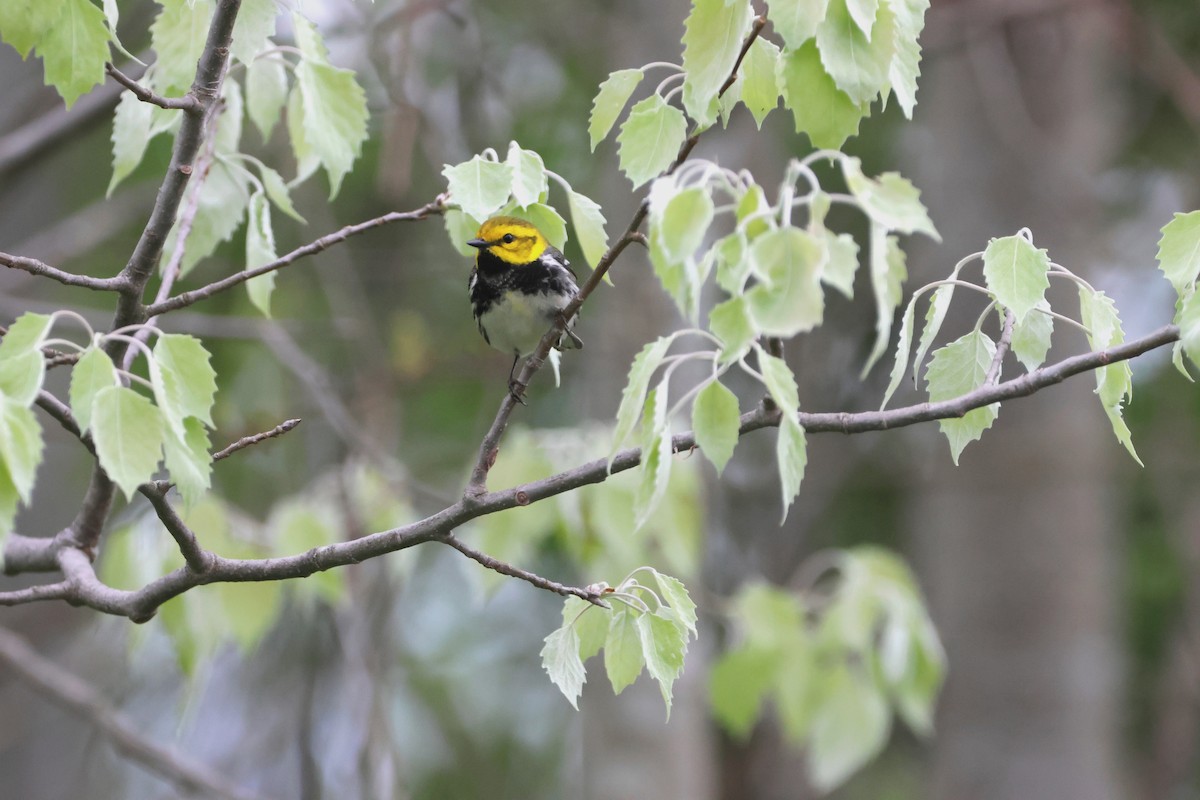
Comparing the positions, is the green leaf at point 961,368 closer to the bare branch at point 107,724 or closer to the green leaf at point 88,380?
the green leaf at point 88,380

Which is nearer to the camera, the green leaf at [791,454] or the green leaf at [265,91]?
the green leaf at [791,454]

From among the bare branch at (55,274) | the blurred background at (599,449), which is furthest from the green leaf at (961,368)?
the blurred background at (599,449)

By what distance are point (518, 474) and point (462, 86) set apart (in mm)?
3427

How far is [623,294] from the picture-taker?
15.9 ft

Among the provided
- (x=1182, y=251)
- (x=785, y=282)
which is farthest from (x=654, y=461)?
(x=1182, y=251)

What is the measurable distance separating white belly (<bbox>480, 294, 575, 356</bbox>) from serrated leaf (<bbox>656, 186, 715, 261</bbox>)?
1962 mm

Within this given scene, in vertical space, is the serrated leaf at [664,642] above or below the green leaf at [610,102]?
below

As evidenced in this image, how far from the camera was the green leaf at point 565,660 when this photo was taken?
1864 millimetres

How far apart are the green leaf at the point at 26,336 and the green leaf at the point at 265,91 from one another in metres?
1.04

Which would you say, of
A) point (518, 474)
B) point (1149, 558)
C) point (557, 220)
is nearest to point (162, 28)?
point (557, 220)

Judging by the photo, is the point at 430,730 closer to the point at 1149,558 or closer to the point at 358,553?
the point at 1149,558

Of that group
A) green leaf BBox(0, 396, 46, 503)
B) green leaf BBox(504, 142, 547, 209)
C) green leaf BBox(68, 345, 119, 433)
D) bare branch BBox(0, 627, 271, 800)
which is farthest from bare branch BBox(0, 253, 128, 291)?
bare branch BBox(0, 627, 271, 800)

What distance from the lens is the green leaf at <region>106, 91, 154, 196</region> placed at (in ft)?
7.72

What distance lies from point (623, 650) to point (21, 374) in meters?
0.97
